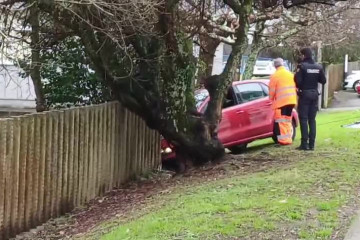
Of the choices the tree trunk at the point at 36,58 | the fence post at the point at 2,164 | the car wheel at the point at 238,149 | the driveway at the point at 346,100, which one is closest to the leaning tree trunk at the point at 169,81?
the tree trunk at the point at 36,58

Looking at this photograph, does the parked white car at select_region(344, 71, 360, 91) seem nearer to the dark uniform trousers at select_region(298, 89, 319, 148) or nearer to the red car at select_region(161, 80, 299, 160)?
the red car at select_region(161, 80, 299, 160)

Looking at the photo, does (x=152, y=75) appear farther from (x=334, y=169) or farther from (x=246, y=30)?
(x=334, y=169)

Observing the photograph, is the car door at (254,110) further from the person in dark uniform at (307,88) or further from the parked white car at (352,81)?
the parked white car at (352,81)

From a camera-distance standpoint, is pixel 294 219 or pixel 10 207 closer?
pixel 294 219

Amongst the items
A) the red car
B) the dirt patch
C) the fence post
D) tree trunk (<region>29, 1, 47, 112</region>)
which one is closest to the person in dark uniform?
the dirt patch

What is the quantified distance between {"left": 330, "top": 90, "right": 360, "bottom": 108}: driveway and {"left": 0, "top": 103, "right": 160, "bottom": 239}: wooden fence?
19890 mm

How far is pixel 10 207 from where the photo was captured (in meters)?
7.34

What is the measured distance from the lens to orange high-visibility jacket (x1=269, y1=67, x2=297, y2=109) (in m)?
11.2

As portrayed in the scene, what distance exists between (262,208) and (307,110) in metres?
4.76

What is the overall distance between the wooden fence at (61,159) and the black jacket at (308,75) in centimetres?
296

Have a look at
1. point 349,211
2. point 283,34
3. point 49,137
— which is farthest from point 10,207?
point 283,34

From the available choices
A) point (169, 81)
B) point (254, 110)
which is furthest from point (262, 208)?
point (254, 110)

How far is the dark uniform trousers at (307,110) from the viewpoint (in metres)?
10.7

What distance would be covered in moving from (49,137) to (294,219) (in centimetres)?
365
